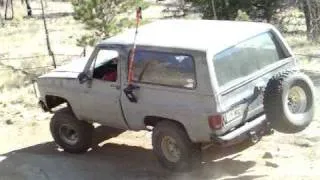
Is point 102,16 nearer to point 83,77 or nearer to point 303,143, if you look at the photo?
point 83,77

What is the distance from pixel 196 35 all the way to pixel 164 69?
0.60 metres

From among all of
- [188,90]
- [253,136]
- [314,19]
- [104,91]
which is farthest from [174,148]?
[314,19]

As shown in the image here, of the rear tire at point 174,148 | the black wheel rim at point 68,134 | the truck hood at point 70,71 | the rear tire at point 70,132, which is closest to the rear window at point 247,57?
the rear tire at point 174,148

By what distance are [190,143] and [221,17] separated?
12891 mm

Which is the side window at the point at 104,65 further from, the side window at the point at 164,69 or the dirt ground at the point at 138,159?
the dirt ground at the point at 138,159

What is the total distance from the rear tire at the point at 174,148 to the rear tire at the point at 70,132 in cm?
163

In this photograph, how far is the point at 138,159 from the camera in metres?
8.91

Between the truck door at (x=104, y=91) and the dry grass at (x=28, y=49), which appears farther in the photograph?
the dry grass at (x=28, y=49)

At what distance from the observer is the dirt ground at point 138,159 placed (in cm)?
Answer: 779

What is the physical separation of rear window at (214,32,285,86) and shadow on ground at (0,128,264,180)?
1.20 metres

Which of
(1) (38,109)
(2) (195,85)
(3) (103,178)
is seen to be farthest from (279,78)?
(1) (38,109)

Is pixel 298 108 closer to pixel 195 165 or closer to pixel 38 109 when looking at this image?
pixel 195 165

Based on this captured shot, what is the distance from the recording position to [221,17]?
2012 cm

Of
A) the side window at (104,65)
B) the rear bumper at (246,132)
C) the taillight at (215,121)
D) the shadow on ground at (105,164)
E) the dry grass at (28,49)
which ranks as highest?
the side window at (104,65)
